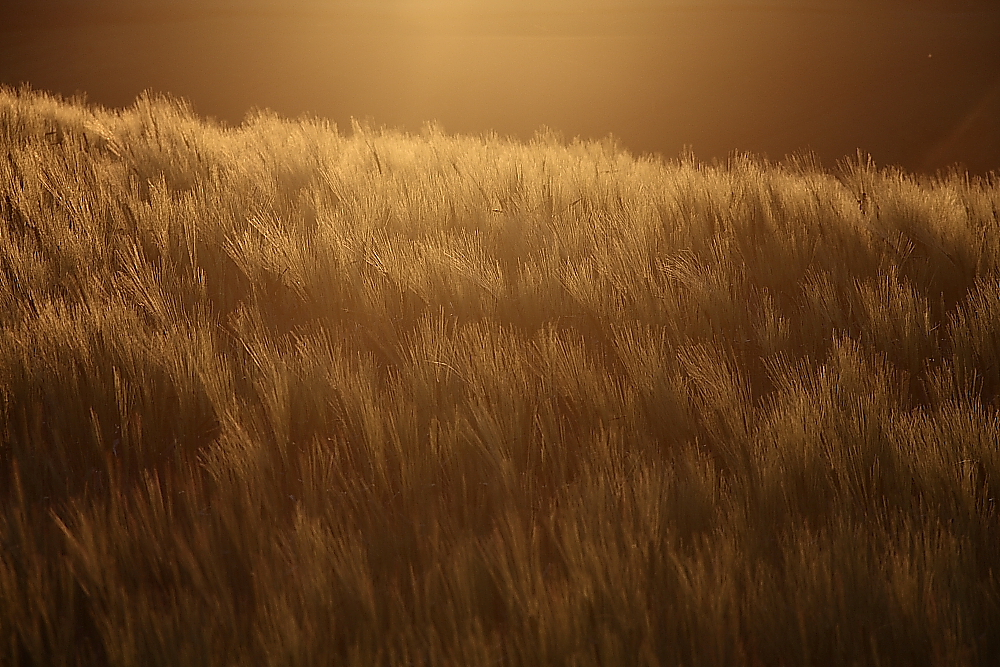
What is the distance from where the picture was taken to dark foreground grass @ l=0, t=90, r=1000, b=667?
1374mm

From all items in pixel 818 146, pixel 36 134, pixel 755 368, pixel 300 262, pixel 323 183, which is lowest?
pixel 755 368

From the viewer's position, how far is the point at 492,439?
1.89 metres

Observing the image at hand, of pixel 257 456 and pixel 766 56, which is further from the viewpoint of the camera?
pixel 766 56

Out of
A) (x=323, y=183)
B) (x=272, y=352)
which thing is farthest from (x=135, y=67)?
(x=272, y=352)

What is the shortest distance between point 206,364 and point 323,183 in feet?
7.93

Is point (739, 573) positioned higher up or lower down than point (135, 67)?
lower down

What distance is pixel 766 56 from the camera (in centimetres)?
2511

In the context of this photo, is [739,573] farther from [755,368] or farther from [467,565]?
[755,368]

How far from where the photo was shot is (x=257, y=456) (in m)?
1.81

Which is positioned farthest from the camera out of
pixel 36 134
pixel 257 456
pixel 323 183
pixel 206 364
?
pixel 36 134

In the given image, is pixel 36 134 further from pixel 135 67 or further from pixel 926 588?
pixel 135 67

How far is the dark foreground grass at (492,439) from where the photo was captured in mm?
1374

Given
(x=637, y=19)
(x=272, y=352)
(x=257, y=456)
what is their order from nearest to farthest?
(x=257, y=456)
(x=272, y=352)
(x=637, y=19)

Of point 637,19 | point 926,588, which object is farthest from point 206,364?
point 637,19
